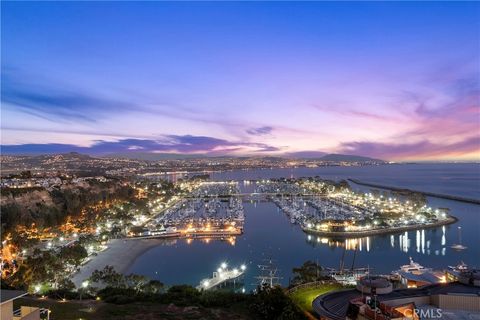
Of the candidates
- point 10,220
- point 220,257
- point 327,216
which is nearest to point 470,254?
point 327,216

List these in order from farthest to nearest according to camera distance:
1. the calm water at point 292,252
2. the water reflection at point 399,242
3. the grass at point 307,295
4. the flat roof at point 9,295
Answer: the water reflection at point 399,242, the calm water at point 292,252, the grass at point 307,295, the flat roof at point 9,295

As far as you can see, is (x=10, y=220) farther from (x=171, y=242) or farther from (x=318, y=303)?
(x=318, y=303)

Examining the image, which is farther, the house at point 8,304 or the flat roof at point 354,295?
the flat roof at point 354,295

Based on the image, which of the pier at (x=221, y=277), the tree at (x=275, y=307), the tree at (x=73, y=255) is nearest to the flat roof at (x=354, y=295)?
the tree at (x=275, y=307)

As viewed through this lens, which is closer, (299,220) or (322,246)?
(322,246)

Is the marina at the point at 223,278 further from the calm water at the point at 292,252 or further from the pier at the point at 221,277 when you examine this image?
the calm water at the point at 292,252

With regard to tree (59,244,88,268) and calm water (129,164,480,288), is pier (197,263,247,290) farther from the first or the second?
tree (59,244,88,268)
